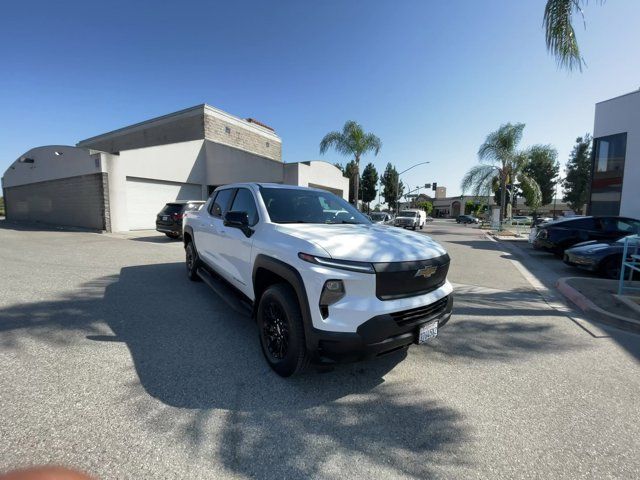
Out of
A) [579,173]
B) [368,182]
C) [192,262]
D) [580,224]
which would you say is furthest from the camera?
[368,182]

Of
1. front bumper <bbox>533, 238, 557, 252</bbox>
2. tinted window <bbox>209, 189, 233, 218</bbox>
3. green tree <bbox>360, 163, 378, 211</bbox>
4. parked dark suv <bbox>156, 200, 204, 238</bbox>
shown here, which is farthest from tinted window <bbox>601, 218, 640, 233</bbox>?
green tree <bbox>360, 163, 378, 211</bbox>

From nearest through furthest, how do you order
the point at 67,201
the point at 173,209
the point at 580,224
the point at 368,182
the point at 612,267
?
the point at 612,267 < the point at 580,224 < the point at 173,209 < the point at 67,201 < the point at 368,182

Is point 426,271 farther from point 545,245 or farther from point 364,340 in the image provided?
point 545,245

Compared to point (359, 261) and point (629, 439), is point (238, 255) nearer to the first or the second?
point (359, 261)

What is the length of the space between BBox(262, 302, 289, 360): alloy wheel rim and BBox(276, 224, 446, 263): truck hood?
2.39ft

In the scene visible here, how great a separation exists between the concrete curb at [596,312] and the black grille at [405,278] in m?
3.53

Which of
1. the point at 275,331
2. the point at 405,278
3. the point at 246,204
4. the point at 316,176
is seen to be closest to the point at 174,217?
the point at 246,204

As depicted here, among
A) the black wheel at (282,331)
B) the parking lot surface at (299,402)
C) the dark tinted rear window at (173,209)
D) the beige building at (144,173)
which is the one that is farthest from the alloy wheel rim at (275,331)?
the beige building at (144,173)

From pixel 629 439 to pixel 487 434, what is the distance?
1.02 meters

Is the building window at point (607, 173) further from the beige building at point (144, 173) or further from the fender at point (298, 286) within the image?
the fender at point (298, 286)

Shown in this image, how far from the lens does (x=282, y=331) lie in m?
2.89

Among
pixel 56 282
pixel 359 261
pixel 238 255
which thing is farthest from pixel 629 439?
pixel 56 282

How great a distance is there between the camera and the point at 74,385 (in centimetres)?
273

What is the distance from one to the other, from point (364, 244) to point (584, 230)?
11.4 meters
